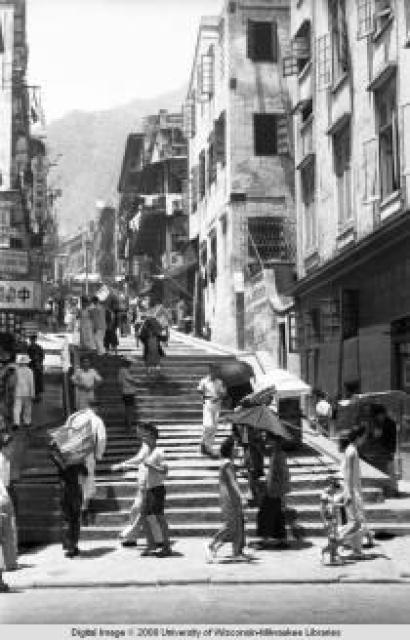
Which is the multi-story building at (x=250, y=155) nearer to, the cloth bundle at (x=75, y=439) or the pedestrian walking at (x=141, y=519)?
the cloth bundle at (x=75, y=439)

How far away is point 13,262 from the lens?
2945 centimetres

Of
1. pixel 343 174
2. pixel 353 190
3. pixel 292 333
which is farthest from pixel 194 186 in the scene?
pixel 353 190

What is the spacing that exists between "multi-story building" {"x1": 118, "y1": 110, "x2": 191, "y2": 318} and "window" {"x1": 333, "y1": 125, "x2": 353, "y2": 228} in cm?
2283

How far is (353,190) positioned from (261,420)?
963cm

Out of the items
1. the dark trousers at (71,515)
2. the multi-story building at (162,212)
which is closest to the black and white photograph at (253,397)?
the dark trousers at (71,515)

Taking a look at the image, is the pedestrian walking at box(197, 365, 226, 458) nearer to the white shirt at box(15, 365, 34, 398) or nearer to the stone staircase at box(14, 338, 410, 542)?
the stone staircase at box(14, 338, 410, 542)

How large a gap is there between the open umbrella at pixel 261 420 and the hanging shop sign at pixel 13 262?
17835mm

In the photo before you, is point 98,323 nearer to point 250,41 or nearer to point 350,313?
point 350,313

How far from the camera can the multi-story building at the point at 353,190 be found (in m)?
18.0

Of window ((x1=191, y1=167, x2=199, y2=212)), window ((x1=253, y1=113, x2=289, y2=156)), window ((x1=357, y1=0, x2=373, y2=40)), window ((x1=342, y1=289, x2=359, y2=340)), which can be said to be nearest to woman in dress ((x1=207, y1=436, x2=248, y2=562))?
window ((x1=342, y1=289, x2=359, y2=340))

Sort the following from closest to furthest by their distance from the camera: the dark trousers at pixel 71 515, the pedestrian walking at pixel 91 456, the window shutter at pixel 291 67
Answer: the dark trousers at pixel 71 515 → the pedestrian walking at pixel 91 456 → the window shutter at pixel 291 67

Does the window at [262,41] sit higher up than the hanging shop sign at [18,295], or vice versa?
the window at [262,41]

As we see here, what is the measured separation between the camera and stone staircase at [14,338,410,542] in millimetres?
13430
